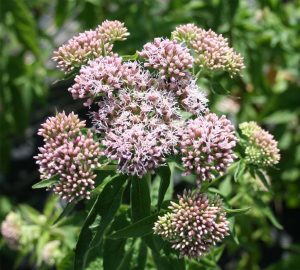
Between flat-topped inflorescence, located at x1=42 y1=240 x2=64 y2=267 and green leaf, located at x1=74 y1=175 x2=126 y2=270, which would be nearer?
green leaf, located at x1=74 y1=175 x2=126 y2=270

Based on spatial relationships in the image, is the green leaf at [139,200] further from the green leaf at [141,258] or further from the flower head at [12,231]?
the flower head at [12,231]

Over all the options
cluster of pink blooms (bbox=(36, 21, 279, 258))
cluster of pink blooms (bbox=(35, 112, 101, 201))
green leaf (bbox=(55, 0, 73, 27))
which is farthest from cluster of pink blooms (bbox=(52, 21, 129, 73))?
green leaf (bbox=(55, 0, 73, 27))

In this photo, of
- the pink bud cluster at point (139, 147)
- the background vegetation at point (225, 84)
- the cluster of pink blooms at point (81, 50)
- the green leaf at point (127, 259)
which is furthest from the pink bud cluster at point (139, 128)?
the background vegetation at point (225, 84)

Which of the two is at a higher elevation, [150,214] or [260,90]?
[260,90]

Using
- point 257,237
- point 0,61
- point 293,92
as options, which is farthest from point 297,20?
point 0,61

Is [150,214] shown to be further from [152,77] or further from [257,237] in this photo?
[257,237]

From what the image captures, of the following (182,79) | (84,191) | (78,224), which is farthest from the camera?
(78,224)

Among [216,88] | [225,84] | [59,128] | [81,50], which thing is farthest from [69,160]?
[225,84]

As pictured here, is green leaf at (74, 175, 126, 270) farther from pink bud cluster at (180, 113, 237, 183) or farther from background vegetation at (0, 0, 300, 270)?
background vegetation at (0, 0, 300, 270)
